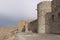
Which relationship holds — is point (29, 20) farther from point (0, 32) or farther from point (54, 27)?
point (54, 27)

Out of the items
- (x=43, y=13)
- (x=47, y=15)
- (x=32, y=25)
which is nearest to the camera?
(x=47, y=15)

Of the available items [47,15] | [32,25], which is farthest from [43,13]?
[32,25]

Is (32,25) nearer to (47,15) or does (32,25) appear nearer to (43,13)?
(43,13)

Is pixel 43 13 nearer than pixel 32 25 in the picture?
Yes

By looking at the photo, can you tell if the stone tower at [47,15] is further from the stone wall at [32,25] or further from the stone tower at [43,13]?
the stone wall at [32,25]

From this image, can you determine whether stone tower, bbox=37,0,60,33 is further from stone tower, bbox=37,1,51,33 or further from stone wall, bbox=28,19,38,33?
stone wall, bbox=28,19,38,33

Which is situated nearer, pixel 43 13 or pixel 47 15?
pixel 47 15

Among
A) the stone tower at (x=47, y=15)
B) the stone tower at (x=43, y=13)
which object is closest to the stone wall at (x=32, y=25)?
the stone tower at (x=47, y=15)

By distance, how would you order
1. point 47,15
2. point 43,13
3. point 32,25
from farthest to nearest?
point 32,25 < point 43,13 < point 47,15

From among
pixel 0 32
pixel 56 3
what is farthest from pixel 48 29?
pixel 0 32

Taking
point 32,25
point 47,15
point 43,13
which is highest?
point 43,13

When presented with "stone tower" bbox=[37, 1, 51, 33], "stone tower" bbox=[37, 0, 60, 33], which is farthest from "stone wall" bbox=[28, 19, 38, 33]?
"stone tower" bbox=[37, 1, 51, 33]

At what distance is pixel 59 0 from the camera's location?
2219 centimetres

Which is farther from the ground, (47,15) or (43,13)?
(43,13)
